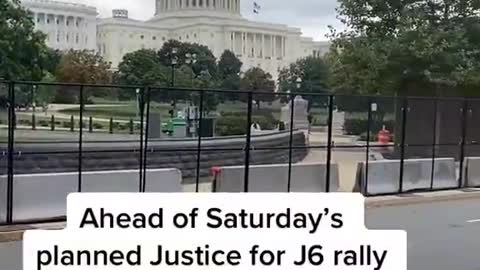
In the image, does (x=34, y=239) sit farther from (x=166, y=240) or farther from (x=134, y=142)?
(x=134, y=142)

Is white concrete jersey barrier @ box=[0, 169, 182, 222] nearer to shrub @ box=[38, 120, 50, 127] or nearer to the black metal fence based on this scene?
the black metal fence

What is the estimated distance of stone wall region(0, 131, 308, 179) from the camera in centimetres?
1962

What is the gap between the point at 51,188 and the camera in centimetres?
1384

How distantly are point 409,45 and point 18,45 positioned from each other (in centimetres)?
1664

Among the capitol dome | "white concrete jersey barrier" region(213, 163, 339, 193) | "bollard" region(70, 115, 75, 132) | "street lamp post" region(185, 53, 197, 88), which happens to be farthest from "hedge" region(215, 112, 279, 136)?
the capitol dome

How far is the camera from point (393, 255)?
247 centimetres

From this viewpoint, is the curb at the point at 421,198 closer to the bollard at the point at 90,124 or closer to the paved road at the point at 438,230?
the paved road at the point at 438,230

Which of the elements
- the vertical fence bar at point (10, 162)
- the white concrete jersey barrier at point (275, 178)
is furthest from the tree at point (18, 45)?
the vertical fence bar at point (10, 162)

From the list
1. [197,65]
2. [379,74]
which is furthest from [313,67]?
[379,74]

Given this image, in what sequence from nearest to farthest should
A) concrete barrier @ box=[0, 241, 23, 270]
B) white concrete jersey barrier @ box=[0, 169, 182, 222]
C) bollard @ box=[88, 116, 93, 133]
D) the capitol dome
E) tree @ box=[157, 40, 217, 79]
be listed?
concrete barrier @ box=[0, 241, 23, 270]
white concrete jersey barrier @ box=[0, 169, 182, 222]
bollard @ box=[88, 116, 93, 133]
tree @ box=[157, 40, 217, 79]
the capitol dome

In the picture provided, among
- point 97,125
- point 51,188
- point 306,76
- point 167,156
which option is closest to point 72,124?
point 97,125

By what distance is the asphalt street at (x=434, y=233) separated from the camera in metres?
10.1

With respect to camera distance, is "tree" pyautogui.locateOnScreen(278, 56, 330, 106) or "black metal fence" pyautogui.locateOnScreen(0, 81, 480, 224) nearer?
"black metal fence" pyautogui.locateOnScreen(0, 81, 480, 224)

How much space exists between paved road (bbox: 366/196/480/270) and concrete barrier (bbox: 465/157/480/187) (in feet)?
7.75
